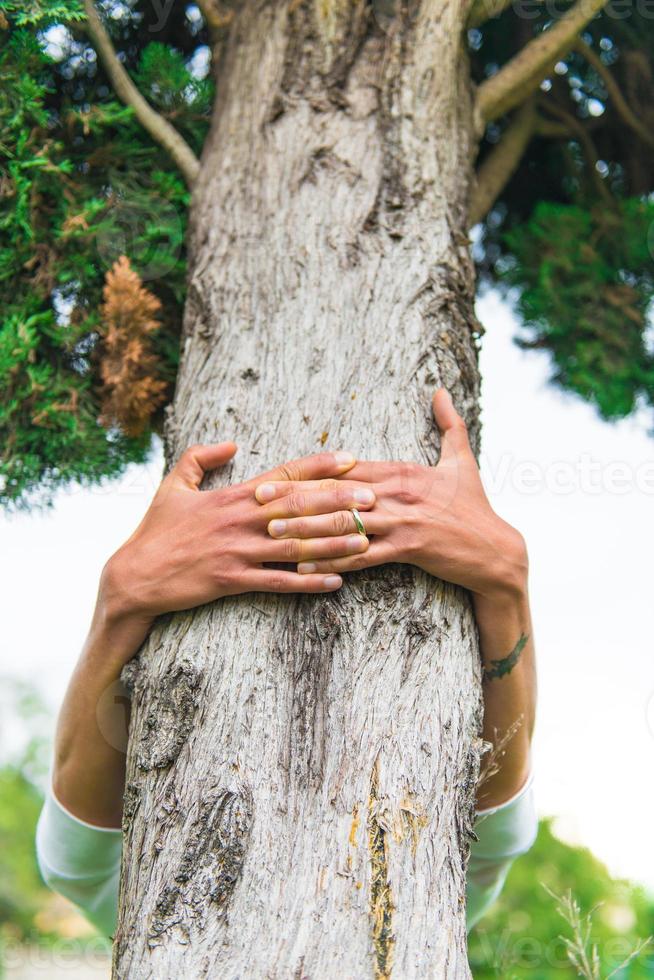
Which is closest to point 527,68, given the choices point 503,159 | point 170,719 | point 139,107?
point 503,159

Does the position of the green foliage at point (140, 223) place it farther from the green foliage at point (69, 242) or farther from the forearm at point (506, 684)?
the forearm at point (506, 684)

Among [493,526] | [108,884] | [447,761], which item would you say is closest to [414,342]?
[493,526]

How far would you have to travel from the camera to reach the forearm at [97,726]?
153 centimetres

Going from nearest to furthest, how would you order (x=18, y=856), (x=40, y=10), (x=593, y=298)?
(x=40, y=10) < (x=593, y=298) < (x=18, y=856)

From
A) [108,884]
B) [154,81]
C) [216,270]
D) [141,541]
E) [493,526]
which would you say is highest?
[154,81]

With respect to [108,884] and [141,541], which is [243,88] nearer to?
[141,541]

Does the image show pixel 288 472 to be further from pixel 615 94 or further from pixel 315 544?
pixel 615 94

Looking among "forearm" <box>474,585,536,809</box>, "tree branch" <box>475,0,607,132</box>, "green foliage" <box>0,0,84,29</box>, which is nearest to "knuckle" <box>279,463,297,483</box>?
"forearm" <box>474,585,536,809</box>

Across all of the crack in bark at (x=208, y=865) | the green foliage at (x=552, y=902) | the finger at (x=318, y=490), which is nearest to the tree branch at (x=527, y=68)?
the finger at (x=318, y=490)

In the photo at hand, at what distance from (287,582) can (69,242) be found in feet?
4.14

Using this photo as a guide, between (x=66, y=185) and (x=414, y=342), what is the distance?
1.08 meters

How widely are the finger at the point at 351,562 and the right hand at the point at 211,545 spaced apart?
14 mm

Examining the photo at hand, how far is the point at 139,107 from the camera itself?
2.20m

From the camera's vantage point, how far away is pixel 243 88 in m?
2.12
